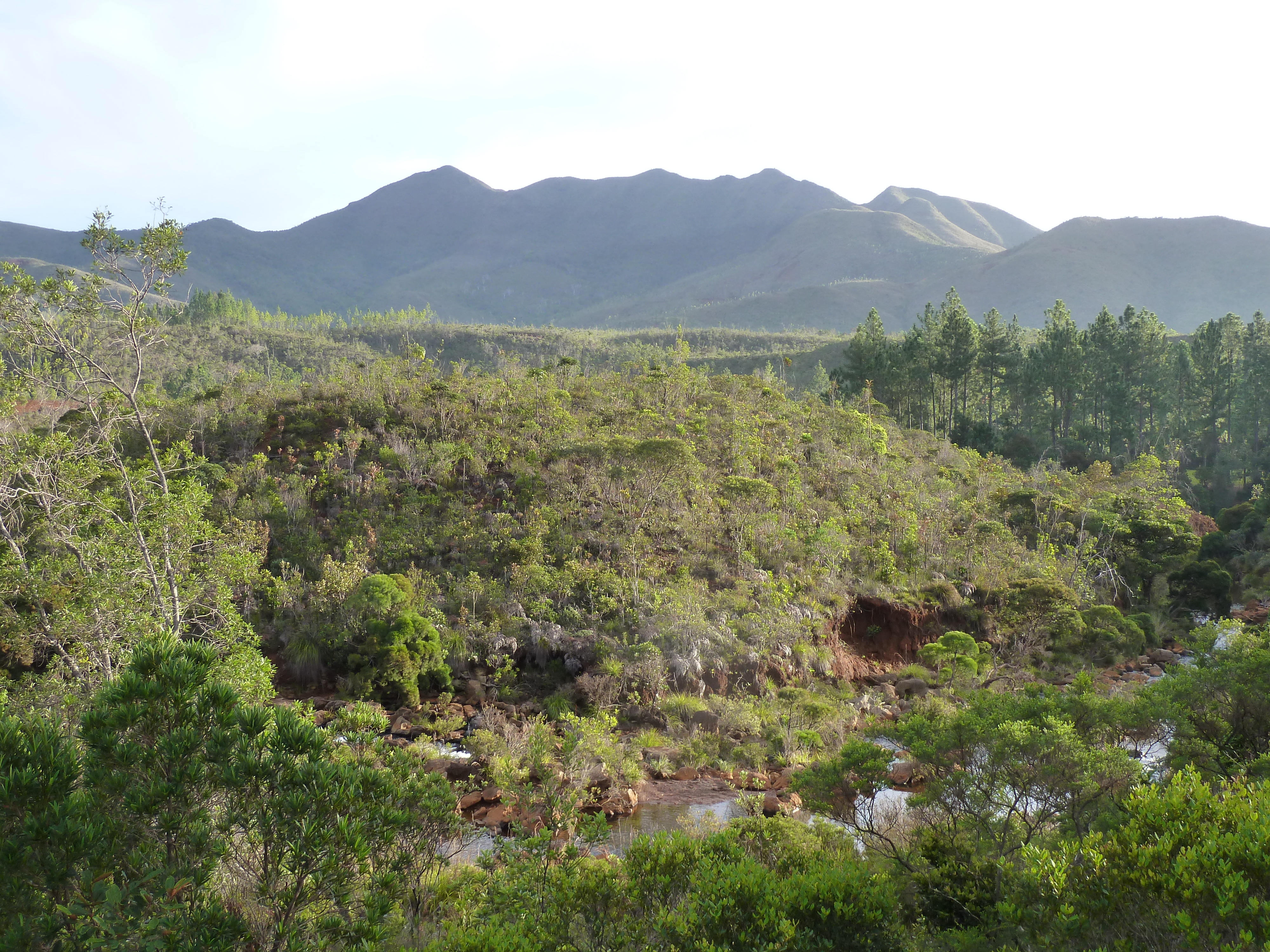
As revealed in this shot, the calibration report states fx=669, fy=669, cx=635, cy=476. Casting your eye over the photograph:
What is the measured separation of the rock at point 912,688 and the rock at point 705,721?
572 centimetres

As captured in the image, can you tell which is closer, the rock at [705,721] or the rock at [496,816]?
the rock at [496,816]

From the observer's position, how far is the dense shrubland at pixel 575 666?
495 cm

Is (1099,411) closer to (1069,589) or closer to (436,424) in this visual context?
(1069,589)

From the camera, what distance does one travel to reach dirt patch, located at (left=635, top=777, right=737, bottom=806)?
12281mm

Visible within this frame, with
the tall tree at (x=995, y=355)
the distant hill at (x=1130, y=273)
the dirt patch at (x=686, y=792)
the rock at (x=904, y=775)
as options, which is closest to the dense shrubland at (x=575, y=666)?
the rock at (x=904, y=775)

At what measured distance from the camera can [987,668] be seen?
1702 cm

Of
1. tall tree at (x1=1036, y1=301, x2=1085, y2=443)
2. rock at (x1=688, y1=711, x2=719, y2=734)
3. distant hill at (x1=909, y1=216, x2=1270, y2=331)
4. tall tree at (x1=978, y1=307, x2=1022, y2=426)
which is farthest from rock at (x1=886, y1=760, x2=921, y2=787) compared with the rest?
distant hill at (x1=909, y1=216, x2=1270, y2=331)

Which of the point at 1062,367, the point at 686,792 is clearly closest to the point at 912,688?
the point at 686,792

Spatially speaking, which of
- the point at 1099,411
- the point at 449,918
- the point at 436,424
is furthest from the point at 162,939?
the point at 1099,411

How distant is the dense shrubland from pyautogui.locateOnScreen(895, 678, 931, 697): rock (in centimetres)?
9

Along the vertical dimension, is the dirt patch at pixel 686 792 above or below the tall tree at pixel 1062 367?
below

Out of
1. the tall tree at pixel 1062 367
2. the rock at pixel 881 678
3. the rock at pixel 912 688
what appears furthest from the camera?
the tall tree at pixel 1062 367

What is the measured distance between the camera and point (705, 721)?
49.1 feet

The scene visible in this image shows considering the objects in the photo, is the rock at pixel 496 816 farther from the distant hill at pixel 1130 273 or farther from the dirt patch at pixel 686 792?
the distant hill at pixel 1130 273
